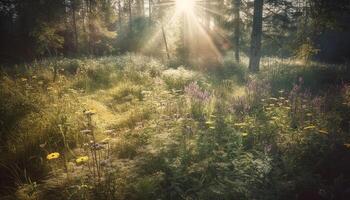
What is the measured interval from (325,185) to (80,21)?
33.2 meters

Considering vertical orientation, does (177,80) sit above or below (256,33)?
below

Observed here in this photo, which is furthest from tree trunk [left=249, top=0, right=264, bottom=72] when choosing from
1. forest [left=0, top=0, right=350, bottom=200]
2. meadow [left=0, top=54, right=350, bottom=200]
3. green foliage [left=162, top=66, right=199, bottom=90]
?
meadow [left=0, top=54, right=350, bottom=200]

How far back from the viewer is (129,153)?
5.17 m

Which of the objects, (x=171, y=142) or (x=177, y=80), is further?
(x=177, y=80)

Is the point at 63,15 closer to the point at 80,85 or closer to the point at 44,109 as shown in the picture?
the point at 80,85

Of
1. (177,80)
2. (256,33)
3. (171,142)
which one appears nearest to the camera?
(171,142)

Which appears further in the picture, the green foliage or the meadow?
the green foliage

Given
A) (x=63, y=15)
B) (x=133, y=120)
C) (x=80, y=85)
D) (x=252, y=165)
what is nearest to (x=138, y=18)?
(x=63, y=15)

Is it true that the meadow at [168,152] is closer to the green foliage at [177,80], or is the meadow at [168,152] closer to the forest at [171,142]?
the forest at [171,142]

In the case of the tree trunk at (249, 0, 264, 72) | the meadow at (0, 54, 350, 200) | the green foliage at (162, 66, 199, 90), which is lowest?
the meadow at (0, 54, 350, 200)

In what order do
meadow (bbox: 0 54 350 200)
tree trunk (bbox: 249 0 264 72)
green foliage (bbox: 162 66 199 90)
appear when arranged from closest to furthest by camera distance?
1. meadow (bbox: 0 54 350 200)
2. green foliage (bbox: 162 66 199 90)
3. tree trunk (bbox: 249 0 264 72)

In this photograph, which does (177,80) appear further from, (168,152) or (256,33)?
(168,152)

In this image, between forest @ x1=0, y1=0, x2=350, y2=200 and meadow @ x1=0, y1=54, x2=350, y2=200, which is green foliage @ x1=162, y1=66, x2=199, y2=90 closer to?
forest @ x1=0, y1=0, x2=350, y2=200

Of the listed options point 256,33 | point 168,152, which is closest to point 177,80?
point 256,33
